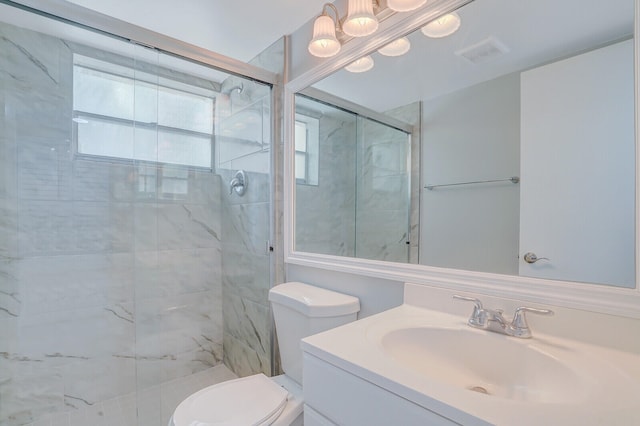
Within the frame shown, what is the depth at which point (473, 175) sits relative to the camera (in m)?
1.05

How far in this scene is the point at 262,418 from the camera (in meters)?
1.08

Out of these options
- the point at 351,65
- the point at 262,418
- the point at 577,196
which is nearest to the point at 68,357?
the point at 262,418

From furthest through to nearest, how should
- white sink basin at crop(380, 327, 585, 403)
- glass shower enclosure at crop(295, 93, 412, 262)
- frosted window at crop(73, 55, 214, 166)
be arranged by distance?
frosted window at crop(73, 55, 214, 166) < glass shower enclosure at crop(295, 93, 412, 262) < white sink basin at crop(380, 327, 585, 403)

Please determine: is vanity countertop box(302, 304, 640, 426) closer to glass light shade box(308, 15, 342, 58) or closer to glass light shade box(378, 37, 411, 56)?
glass light shade box(378, 37, 411, 56)

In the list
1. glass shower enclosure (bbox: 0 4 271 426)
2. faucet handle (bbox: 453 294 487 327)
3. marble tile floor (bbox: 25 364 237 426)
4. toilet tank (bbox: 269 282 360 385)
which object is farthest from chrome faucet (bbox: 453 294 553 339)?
marble tile floor (bbox: 25 364 237 426)

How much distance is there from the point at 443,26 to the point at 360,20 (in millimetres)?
335

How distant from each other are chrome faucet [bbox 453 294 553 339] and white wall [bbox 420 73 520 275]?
0.14m

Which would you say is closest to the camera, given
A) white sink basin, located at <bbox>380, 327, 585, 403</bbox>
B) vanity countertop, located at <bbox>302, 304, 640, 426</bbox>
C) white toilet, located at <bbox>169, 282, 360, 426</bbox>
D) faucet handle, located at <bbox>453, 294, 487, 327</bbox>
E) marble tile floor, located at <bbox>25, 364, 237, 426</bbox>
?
vanity countertop, located at <bbox>302, 304, 640, 426</bbox>

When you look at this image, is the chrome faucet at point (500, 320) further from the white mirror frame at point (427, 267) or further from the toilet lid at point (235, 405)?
the toilet lid at point (235, 405)

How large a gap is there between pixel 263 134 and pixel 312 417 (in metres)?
1.60

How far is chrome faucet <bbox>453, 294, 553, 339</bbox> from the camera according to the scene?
798mm

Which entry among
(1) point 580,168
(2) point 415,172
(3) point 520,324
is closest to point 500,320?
(3) point 520,324

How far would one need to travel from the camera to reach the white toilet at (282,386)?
3.55 ft

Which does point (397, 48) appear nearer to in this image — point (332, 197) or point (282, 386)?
point (332, 197)
